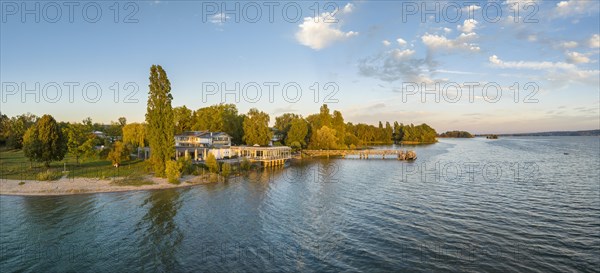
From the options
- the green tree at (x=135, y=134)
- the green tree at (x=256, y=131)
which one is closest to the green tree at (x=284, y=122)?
the green tree at (x=256, y=131)

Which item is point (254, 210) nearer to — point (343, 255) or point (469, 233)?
point (343, 255)

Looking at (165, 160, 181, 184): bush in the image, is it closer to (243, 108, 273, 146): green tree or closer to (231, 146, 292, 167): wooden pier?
(231, 146, 292, 167): wooden pier

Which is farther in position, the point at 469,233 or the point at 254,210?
the point at 254,210

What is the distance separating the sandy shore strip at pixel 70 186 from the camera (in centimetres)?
3794

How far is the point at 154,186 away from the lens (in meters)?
41.8

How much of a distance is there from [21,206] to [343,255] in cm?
3258

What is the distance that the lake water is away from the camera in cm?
1991

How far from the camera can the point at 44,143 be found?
49156 millimetres

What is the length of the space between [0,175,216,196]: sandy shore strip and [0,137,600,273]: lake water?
2016mm

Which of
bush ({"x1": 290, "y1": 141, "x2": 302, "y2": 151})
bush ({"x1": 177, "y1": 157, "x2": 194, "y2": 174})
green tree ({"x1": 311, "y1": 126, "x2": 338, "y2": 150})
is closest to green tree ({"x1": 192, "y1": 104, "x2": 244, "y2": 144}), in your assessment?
bush ({"x1": 290, "y1": 141, "x2": 302, "y2": 151})

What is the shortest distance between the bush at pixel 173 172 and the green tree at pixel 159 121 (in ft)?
8.80

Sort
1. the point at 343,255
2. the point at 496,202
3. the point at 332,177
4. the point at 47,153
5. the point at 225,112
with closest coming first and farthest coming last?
the point at 343,255, the point at 496,202, the point at 47,153, the point at 332,177, the point at 225,112

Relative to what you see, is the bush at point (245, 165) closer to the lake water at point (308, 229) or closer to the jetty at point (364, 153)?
the lake water at point (308, 229)

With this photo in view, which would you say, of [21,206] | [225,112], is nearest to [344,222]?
[21,206]
